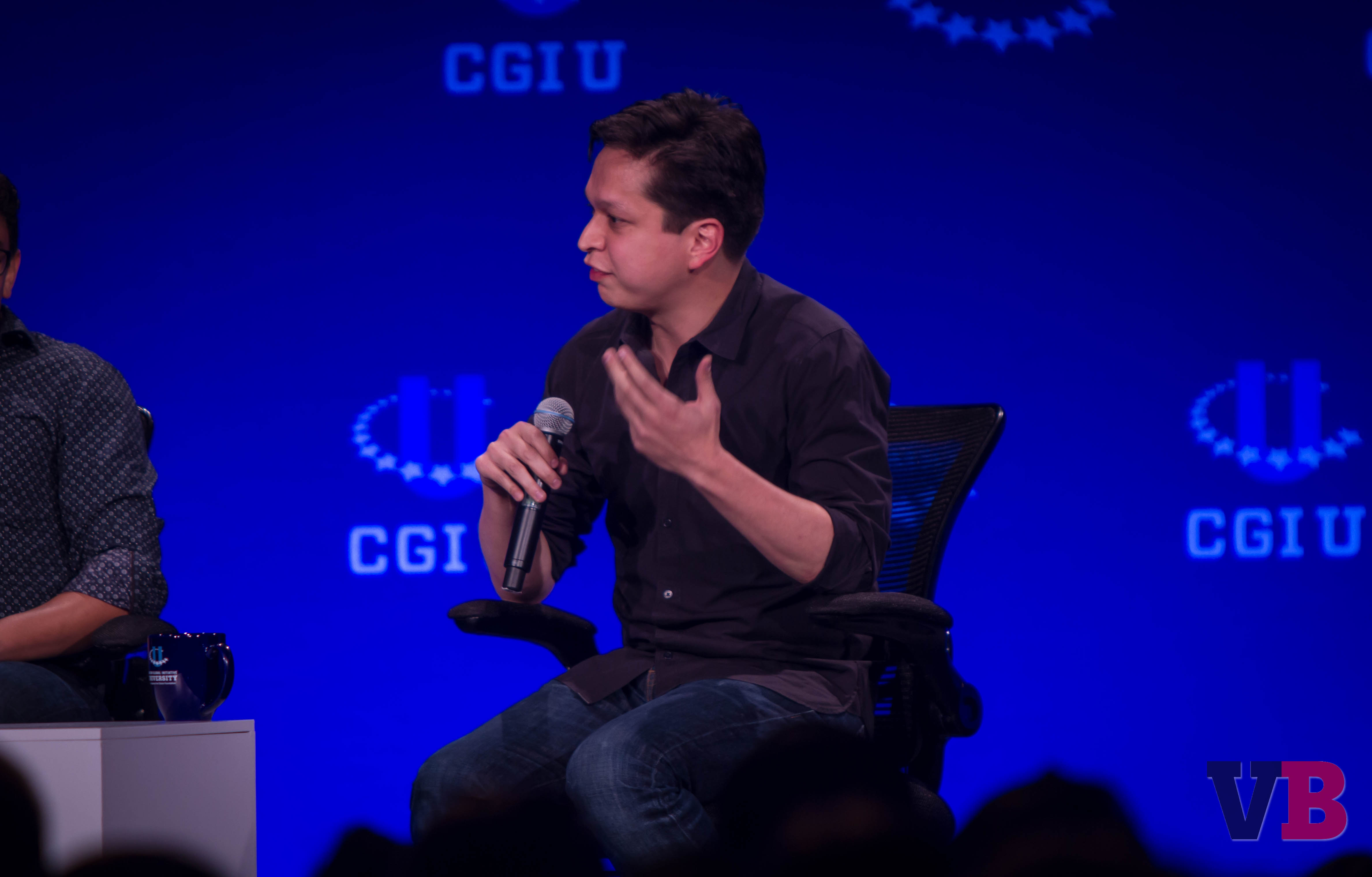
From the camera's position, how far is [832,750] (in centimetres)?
144

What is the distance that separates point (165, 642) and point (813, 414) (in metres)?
1.00

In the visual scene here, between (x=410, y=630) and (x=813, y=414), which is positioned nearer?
(x=813, y=414)

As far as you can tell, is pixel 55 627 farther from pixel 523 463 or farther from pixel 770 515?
pixel 770 515

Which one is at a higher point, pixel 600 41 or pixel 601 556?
pixel 600 41

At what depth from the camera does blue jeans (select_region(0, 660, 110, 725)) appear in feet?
5.62

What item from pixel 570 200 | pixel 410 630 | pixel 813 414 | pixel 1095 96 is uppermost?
pixel 1095 96

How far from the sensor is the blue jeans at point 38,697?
67.4 inches

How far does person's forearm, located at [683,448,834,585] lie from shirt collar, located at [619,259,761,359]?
266 mm

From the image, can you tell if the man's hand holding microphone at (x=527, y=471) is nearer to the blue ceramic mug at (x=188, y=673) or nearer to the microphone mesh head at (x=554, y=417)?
the microphone mesh head at (x=554, y=417)

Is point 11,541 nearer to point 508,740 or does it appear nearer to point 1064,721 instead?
point 508,740

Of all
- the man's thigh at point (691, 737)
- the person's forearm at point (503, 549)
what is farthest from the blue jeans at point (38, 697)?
the man's thigh at point (691, 737)

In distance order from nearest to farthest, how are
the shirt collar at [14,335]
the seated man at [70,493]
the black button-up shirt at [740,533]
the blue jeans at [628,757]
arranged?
the blue jeans at [628,757], the black button-up shirt at [740,533], the seated man at [70,493], the shirt collar at [14,335]

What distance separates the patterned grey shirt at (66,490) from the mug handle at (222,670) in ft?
0.77

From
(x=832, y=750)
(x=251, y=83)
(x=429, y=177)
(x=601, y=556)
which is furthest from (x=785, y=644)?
(x=251, y=83)
